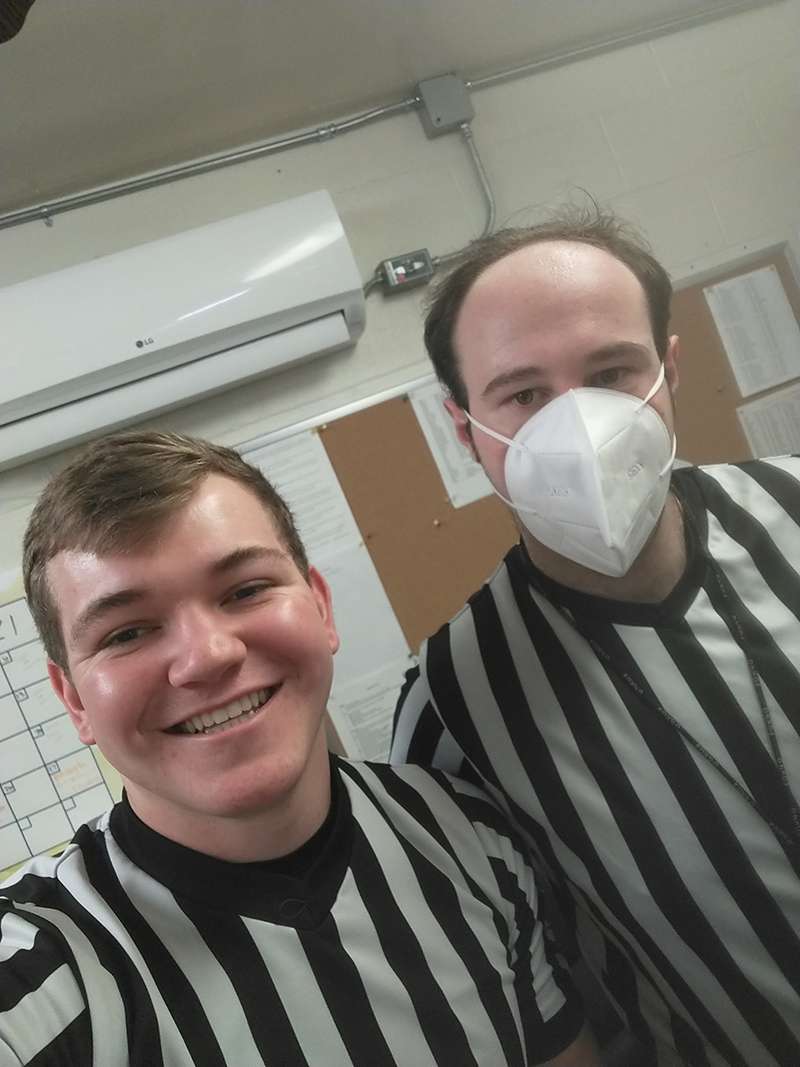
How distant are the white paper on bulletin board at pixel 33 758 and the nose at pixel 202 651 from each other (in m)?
1.12

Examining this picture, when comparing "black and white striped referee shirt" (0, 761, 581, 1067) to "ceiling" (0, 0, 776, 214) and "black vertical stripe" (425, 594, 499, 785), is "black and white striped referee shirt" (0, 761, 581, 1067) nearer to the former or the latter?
"black vertical stripe" (425, 594, 499, 785)

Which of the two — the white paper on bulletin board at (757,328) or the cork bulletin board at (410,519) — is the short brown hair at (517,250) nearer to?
the cork bulletin board at (410,519)

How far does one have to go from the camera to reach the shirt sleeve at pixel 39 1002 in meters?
0.68

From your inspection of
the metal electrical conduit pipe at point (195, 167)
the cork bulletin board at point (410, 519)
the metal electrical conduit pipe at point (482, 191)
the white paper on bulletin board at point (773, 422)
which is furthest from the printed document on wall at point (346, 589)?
the white paper on bulletin board at point (773, 422)

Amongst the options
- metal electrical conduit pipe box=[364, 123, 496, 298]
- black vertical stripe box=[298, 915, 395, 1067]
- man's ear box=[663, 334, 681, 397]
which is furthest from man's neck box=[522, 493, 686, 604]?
metal electrical conduit pipe box=[364, 123, 496, 298]

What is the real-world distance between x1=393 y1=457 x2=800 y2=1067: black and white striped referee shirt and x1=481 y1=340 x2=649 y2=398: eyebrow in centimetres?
24

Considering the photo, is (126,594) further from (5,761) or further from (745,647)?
(5,761)

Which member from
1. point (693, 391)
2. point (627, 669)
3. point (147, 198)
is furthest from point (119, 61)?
point (693, 391)

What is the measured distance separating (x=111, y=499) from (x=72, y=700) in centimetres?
23

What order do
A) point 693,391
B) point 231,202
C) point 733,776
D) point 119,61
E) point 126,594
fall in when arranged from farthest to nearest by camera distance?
point 693,391
point 231,202
point 119,61
point 733,776
point 126,594

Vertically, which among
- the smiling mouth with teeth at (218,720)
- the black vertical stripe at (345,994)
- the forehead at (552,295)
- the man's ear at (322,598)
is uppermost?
the forehead at (552,295)

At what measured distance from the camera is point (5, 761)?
1.74 meters

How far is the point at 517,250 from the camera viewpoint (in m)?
1.08

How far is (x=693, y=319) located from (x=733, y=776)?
1542mm
